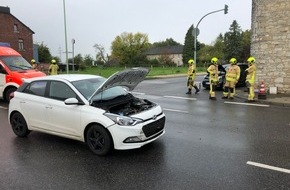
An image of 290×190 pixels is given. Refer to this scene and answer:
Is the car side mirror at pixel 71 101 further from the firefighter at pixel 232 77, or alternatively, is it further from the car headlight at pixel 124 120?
the firefighter at pixel 232 77

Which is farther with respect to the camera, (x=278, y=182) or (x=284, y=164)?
(x=284, y=164)

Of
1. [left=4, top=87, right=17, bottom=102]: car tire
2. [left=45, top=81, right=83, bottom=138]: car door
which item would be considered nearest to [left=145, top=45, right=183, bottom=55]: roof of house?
[left=4, top=87, right=17, bottom=102]: car tire

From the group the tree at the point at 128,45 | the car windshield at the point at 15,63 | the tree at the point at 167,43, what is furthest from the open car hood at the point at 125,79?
the tree at the point at 167,43

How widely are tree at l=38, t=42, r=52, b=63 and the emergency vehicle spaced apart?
57579mm

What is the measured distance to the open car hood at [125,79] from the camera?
5738 millimetres

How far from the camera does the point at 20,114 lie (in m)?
7.09

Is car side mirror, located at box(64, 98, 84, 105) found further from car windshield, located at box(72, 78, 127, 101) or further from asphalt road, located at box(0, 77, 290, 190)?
asphalt road, located at box(0, 77, 290, 190)

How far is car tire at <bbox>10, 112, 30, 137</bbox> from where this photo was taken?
23.2 feet

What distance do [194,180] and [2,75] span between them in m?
10.4

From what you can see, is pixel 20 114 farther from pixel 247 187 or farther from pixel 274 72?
pixel 274 72

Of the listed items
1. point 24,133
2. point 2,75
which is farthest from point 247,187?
point 2,75

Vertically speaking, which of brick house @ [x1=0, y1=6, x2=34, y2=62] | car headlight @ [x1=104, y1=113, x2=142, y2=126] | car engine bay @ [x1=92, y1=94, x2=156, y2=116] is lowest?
car headlight @ [x1=104, y1=113, x2=142, y2=126]

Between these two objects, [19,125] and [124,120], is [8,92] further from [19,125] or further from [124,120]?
[124,120]

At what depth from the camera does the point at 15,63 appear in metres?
12.8
